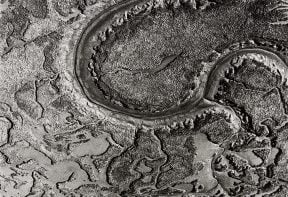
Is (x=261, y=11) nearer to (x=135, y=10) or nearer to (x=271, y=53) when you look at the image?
(x=271, y=53)

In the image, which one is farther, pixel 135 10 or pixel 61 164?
pixel 61 164

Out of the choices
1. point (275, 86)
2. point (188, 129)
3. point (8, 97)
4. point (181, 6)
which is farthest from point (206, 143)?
point (8, 97)

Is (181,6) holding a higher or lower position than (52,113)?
higher

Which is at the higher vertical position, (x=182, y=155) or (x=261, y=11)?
(x=261, y=11)

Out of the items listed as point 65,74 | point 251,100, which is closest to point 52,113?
point 65,74

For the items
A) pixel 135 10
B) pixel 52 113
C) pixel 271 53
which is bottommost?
pixel 52 113

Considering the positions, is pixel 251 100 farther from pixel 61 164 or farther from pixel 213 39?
pixel 61 164
